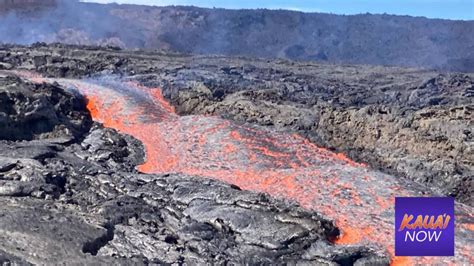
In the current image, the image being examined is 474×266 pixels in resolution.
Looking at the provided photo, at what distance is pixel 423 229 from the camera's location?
12195mm

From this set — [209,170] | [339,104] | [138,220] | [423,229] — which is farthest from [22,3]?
[423,229]

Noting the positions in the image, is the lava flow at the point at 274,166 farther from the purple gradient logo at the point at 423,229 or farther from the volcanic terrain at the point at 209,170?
the purple gradient logo at the point at 423,229

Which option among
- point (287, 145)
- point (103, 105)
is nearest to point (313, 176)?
point (287, 145)

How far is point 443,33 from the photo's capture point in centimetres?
6688

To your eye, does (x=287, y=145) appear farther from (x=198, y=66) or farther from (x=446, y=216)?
(x=198, y=66)

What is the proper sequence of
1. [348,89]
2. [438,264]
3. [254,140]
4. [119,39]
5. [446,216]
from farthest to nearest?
[119,39], [348,89], [254,140], [446,216], [438,264]

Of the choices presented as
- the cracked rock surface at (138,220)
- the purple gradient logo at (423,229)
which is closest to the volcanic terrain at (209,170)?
the cracked rock surface at (138,220)

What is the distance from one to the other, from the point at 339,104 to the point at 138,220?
1361 cm

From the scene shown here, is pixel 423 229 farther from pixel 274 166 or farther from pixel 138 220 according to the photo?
pixel 138 220

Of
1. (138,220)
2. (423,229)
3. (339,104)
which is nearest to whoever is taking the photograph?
(423,229)

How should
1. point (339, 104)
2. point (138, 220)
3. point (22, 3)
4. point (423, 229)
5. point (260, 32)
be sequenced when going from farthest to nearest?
point (260, 32)
point (22, 3)
point (339, 104)
point (138, 220)
point (423, 229)

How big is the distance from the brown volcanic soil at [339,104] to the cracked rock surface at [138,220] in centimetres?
555

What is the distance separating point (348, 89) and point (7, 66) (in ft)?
50.3

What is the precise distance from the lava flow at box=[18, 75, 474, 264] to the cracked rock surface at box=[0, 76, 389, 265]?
887 millimetres
